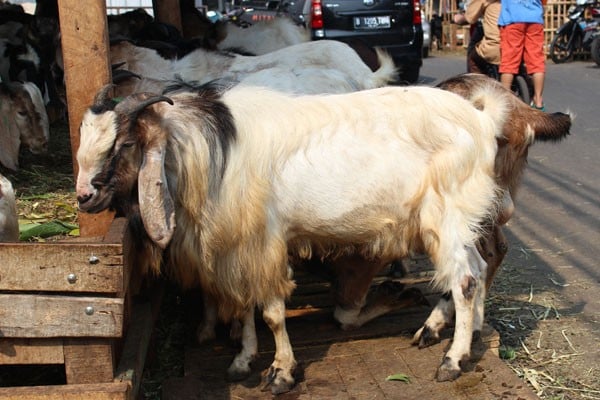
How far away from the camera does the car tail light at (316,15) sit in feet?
43.7

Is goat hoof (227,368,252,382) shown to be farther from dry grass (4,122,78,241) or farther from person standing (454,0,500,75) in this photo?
person standing (454,0,500,75)

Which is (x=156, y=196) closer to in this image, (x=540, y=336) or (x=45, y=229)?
(x=45, y=229)

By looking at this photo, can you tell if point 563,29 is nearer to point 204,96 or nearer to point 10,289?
point 204,96

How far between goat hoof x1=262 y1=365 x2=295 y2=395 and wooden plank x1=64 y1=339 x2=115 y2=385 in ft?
2.96

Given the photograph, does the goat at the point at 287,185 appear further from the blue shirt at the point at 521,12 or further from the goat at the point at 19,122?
the blue shirt at the point at 521,12

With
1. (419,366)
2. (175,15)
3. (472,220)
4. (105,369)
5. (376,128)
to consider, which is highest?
(175,15)

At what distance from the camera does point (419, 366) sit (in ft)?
12.8

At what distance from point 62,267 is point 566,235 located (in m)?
4.58

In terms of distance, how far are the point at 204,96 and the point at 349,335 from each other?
150cm

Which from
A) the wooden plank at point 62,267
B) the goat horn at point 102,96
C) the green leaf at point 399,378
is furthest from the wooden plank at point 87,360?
the green leaf at point 399,378

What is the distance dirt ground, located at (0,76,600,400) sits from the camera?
409cm

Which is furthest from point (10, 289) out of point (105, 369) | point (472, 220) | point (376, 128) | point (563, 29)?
point (563, 29)

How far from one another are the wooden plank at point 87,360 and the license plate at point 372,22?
1112 centimetres

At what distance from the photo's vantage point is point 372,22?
1355 centimetres
